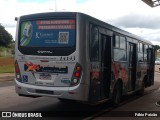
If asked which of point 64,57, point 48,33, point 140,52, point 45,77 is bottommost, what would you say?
point 45,77

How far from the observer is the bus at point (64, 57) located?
34.2 feet

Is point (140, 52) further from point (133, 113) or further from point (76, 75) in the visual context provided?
point (76, 75)

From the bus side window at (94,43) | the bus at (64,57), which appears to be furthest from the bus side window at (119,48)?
the bus side window at (94,43)

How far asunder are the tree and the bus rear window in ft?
304

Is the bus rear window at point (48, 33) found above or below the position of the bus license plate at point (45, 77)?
above

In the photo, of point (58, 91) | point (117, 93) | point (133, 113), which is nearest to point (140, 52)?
point (117, 93)

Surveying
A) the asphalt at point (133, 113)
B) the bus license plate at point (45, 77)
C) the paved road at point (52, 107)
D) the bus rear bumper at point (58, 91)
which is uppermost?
the bus license plate at point (45, 77)

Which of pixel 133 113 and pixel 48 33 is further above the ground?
Result: pixel 48 33

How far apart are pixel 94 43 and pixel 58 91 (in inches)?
70.8

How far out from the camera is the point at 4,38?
105 metres

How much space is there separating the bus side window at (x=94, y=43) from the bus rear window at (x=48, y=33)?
60 cm

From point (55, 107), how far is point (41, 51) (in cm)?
262

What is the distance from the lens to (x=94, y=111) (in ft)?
40.3

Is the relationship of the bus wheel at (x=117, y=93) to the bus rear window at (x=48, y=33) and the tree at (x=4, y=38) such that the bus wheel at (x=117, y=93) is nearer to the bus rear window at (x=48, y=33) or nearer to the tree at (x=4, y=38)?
the bus rear window at (x=48, y=33)
